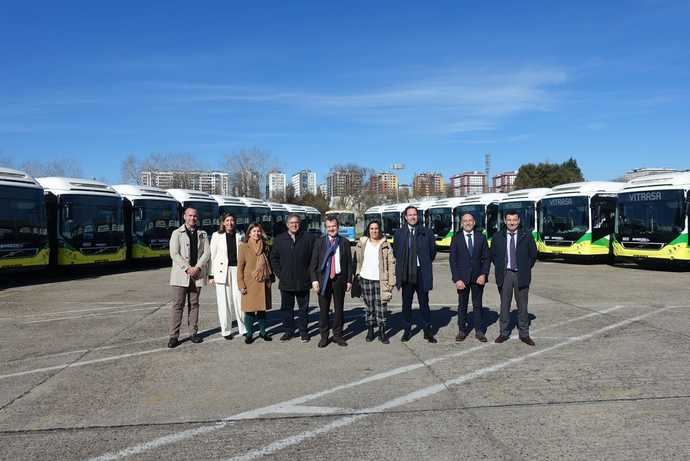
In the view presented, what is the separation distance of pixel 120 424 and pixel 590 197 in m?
20.8

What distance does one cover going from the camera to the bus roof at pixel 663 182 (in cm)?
1798

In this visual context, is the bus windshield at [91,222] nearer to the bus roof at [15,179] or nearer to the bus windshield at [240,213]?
the bus roof at [15,179]

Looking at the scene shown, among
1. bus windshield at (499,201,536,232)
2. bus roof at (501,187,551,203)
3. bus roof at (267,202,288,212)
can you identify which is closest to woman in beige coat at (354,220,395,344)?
bus windshield at (499,201,536,232)

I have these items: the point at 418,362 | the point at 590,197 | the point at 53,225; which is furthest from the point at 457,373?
the point at 590,197

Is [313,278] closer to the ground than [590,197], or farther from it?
closer to the ground

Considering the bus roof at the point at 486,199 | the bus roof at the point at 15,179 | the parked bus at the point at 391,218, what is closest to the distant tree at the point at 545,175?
the parked bus at the point at 391,218

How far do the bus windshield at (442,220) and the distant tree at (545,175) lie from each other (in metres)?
50.2

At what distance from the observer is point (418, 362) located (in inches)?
264

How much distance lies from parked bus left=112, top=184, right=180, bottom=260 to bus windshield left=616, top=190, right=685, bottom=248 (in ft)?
59.3

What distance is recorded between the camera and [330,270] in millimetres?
Result: 7637

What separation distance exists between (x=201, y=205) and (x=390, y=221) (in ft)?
58.0

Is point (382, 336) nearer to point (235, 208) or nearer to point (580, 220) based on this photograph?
point (580, 220)

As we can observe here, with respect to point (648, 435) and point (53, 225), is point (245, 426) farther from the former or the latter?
point (53, 225)

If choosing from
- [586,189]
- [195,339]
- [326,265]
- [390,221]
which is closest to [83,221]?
[195,339]
